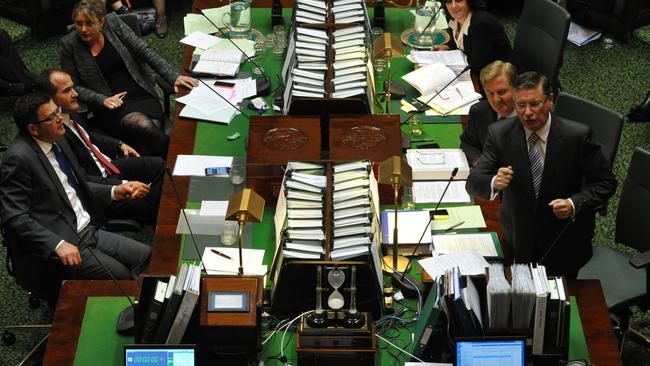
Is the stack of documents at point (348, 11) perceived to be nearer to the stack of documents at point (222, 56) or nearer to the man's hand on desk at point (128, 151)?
the stack of documents at point (222, 56)

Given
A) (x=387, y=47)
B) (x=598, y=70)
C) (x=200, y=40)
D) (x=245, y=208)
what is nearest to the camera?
(x=245, y=208)

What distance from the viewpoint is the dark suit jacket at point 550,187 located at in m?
4.11

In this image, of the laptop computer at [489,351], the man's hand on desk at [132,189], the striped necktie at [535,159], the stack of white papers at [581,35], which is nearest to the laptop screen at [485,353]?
the laptop computer at [489,351]

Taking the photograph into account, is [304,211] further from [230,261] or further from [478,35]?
[478,35]

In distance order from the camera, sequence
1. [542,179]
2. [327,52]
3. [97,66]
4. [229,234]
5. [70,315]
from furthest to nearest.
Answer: [97,66] < [327,52] < [229,234] < [542,179] < [70,315]

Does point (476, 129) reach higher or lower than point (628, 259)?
higher

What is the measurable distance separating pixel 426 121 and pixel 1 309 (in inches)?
96.8

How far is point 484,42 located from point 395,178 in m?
1.82

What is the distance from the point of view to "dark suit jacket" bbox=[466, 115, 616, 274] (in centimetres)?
411

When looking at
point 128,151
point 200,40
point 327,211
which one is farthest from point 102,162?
point 327,211

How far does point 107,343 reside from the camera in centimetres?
375

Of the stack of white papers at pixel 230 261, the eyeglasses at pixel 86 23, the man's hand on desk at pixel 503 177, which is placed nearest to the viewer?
the man's hand on desk at pixel 503 177

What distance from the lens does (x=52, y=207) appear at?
14.8ft

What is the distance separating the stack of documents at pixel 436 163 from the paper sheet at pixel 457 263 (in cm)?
67
